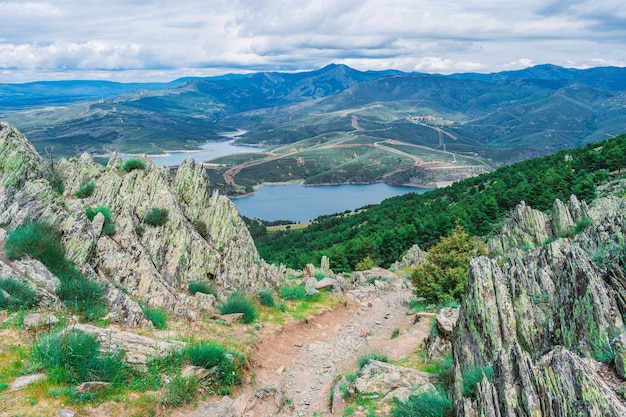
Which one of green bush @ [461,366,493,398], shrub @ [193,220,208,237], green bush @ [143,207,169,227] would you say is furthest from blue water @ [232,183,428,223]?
green bush @ [461,366,493,398]

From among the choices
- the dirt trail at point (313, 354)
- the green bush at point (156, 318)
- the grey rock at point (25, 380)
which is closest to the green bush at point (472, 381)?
the dirt trail at point (313, 354)

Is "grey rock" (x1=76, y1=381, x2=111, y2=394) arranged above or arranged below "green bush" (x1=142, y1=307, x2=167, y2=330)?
above

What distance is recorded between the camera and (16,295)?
10195 millimetres

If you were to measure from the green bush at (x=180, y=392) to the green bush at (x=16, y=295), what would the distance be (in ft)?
13.7

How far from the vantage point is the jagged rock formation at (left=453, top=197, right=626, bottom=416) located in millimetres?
5418

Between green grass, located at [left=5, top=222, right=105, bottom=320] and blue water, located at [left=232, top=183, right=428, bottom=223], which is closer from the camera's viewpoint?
green grass, located at [left=5, top=222, right=105, bottom=320]

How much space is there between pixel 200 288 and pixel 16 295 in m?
6.88

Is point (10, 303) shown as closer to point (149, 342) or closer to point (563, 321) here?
point (149, 342)

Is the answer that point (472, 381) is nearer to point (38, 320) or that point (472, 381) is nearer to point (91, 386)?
point (91, 386)

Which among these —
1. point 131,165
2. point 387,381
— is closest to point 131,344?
point 387,381

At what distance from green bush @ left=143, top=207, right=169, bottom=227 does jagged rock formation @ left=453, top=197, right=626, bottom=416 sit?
12.7 metres

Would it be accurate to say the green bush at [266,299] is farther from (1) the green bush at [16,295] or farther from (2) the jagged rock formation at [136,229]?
(1) the green bush at [16,295]

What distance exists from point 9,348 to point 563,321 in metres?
11.0

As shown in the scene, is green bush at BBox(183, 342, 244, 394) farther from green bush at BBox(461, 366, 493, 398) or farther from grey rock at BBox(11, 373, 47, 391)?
green bush at BBox(461, 366, 493, 398)
